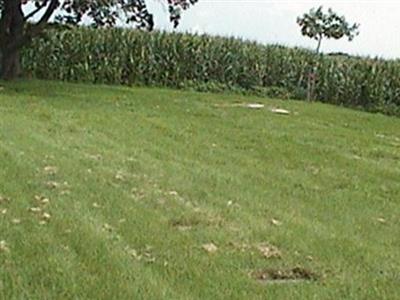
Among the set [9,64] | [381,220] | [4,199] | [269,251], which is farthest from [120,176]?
[9,64]

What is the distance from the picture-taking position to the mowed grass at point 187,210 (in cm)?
437

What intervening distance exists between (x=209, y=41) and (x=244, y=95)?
2.31 metres

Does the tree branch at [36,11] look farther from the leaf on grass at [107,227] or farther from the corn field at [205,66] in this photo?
the leaf on grass at [107,227]

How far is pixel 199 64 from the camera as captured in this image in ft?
72.3

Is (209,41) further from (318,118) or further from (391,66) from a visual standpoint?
(318,118)

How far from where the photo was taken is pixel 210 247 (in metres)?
5.08

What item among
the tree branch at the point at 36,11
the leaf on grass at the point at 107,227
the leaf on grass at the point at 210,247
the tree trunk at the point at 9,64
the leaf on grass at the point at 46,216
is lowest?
the tree trunk at the point at 9,64

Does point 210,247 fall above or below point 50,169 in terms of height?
above

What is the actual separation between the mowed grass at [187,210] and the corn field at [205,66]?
8.55 metres

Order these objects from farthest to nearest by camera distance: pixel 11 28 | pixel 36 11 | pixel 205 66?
pixel 205 66 → pixel 36 11 → pixel 11 28

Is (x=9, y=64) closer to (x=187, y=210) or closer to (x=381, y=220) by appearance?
(x=187, y=210)

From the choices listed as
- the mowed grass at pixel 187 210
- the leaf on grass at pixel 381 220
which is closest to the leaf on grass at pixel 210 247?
the mowed grass at pixel 187 210

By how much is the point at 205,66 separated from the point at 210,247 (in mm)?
17241

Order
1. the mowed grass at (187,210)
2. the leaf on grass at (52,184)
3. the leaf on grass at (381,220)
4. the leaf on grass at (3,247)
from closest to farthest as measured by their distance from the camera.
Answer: the mowed grass at (187,210), the leaf on grass at (3,247), the leaf on grass at (381,220), the leaf on grass at (52,184)
